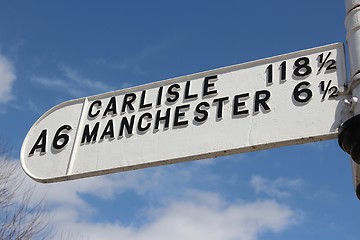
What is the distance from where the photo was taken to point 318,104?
6.16 feet

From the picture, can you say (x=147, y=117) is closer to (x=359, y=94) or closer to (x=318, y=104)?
(x=318, y=104)

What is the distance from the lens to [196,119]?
2.10 metres

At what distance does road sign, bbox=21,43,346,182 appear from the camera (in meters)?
1.90

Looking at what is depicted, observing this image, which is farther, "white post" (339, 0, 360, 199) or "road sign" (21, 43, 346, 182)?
"road sign" (21, 43, 346, 182)

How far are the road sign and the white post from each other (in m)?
0.14

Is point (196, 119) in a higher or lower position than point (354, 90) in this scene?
higher

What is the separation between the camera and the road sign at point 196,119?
6.24 feet

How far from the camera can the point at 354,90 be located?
5.46 feet

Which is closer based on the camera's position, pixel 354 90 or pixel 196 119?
pixel 354 90

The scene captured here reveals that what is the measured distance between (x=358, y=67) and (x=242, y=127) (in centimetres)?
50

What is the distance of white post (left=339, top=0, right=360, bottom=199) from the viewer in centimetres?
153

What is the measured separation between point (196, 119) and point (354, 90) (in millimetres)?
663

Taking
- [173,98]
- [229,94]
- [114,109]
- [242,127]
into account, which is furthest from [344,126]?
[114,109]

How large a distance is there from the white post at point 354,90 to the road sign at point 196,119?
14cm
